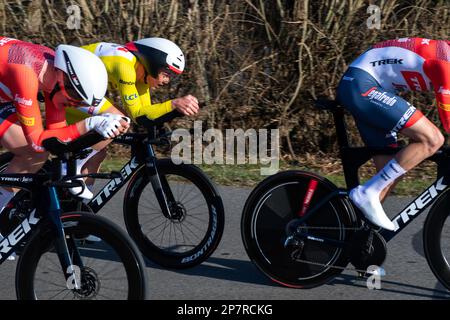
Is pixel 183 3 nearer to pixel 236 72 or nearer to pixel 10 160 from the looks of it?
pixel 236 72

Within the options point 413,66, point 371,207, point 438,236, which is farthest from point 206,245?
point 413,66

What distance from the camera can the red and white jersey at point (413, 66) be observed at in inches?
192

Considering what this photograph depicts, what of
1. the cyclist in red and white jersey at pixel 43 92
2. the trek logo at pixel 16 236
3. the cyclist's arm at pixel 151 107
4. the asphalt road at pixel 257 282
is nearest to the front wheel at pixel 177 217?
the asphalt road at pixel 257 282

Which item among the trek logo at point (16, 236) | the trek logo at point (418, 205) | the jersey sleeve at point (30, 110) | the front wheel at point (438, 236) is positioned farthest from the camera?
the trek logo at point (418, 205)

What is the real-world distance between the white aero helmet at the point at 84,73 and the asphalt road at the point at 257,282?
1349 mm

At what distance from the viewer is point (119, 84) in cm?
582

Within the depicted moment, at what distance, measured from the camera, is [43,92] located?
5.32 meters

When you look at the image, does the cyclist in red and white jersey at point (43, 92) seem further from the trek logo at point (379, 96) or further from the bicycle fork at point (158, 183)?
the trek logo at point (379, 96)

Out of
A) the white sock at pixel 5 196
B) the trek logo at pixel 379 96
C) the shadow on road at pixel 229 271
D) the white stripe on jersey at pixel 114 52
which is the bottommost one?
the shadow on road at pixel 229 271

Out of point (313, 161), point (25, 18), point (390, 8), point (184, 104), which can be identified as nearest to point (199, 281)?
point (184, 104)

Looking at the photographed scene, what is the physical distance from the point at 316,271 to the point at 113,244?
153cm

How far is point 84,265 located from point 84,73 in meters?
1.05

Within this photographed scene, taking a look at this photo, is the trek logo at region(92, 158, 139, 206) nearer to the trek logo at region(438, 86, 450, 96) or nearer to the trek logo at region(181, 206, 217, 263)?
the trek logo at region(181, 206, 217, 263)

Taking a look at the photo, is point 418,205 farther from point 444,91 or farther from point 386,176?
point 444,91
